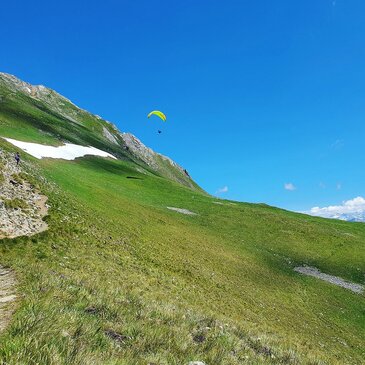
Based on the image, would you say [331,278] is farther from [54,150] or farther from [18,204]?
[54,150]

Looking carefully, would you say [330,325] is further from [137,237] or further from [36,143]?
[36,143]

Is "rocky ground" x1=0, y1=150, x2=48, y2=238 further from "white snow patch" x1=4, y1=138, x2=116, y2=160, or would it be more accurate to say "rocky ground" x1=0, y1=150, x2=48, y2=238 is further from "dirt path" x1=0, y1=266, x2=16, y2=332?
"white snow patch" x1=4, y1=138, x2=116, y2=160

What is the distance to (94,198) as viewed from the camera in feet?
159

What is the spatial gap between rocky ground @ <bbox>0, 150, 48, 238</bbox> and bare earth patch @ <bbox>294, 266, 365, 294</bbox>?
111 feet

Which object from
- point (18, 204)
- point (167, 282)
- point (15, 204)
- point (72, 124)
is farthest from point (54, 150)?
point (167, 282)

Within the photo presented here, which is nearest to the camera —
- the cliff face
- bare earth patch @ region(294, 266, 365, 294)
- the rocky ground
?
the rocky ground

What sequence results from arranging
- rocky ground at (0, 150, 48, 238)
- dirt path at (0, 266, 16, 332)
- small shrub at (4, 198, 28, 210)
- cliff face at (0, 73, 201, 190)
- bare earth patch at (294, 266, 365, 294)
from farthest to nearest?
cliff face at (0, 73, 201, 190)
bare earth patch at (294, 266, 365, 294)
small shrub at (4, 198, 28, 210)
rocky ground at (0, 150, 48, 238)
dirt path at (0, 266, 16, 332)

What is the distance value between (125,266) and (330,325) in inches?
799

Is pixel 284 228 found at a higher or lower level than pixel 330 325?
higher

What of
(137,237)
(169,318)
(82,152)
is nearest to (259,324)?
(169,318)

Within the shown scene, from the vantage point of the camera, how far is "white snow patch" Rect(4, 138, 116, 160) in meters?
65.2

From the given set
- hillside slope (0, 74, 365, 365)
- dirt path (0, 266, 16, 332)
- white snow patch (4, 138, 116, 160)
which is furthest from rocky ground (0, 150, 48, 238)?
white snow patch (4, 138, 116, 160)

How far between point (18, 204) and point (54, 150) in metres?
48.6

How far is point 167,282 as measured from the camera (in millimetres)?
29078
